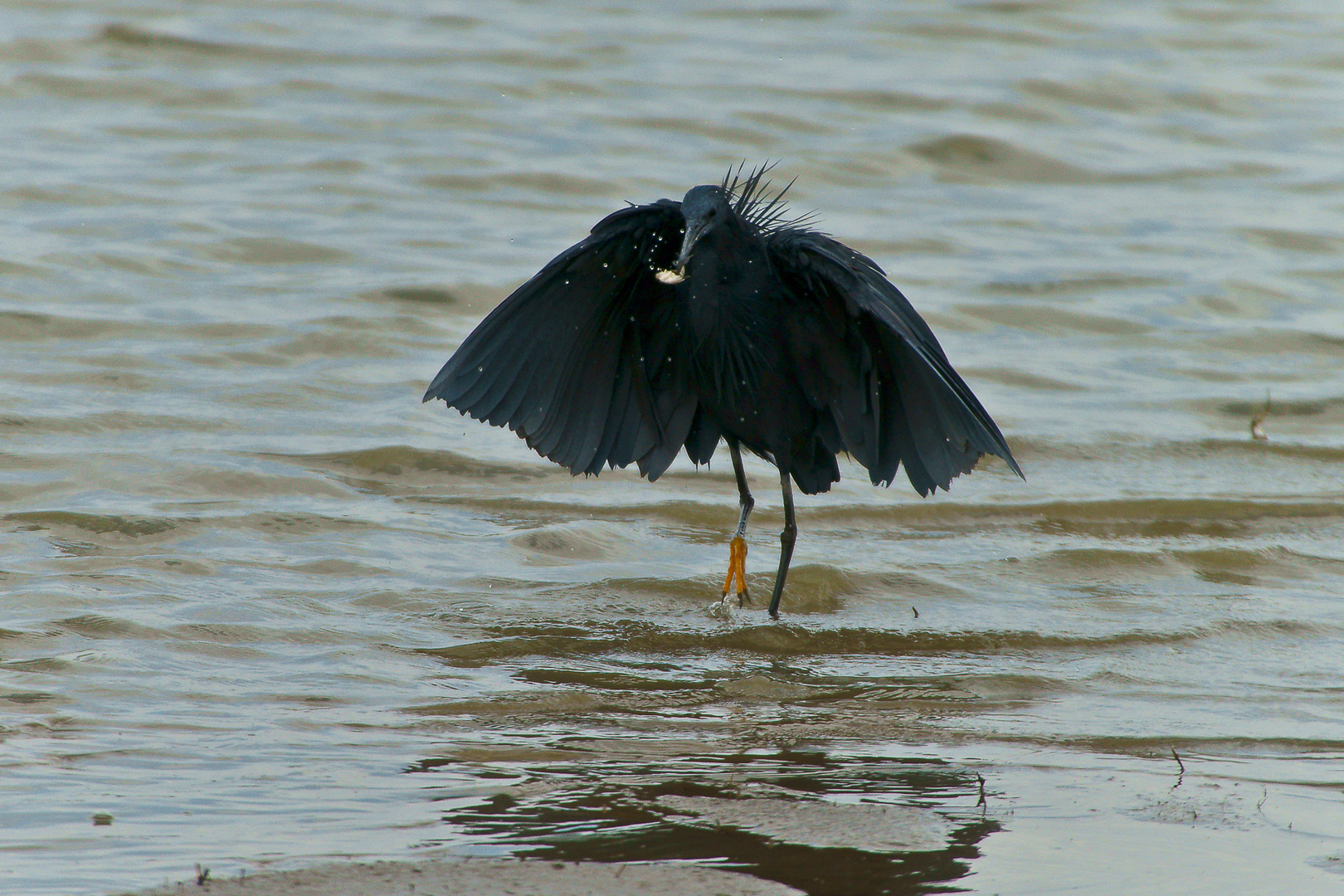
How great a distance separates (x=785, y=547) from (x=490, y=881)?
2808 mm

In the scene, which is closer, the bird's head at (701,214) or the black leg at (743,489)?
the bird's head at (701,214)

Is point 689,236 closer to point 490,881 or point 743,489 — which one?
point 743,489

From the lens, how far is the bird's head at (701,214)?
4773 millimetres

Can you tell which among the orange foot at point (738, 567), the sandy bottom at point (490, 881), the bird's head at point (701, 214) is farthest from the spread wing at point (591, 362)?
the sandy bottom at point (490, 881)

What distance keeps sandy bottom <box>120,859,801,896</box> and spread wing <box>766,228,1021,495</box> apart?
2.13m

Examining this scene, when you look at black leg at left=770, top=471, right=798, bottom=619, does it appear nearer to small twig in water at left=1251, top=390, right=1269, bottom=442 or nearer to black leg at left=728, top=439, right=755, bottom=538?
black leg at left=728, top=439, right=755, bottom=538

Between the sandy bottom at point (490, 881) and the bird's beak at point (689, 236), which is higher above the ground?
the bird's beak at point (689, 236)

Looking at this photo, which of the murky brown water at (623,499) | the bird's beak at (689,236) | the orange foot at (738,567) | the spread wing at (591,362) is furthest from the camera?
the orange foot at (738,567)

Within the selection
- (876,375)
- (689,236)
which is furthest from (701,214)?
(876,375)

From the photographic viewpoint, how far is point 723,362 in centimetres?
516

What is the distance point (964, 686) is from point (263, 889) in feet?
7.99

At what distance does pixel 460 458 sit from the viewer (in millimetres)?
6969

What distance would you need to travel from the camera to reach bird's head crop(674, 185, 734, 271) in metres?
4.77

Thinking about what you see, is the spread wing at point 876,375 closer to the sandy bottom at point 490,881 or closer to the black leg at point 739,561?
the black leg at point 739,561
